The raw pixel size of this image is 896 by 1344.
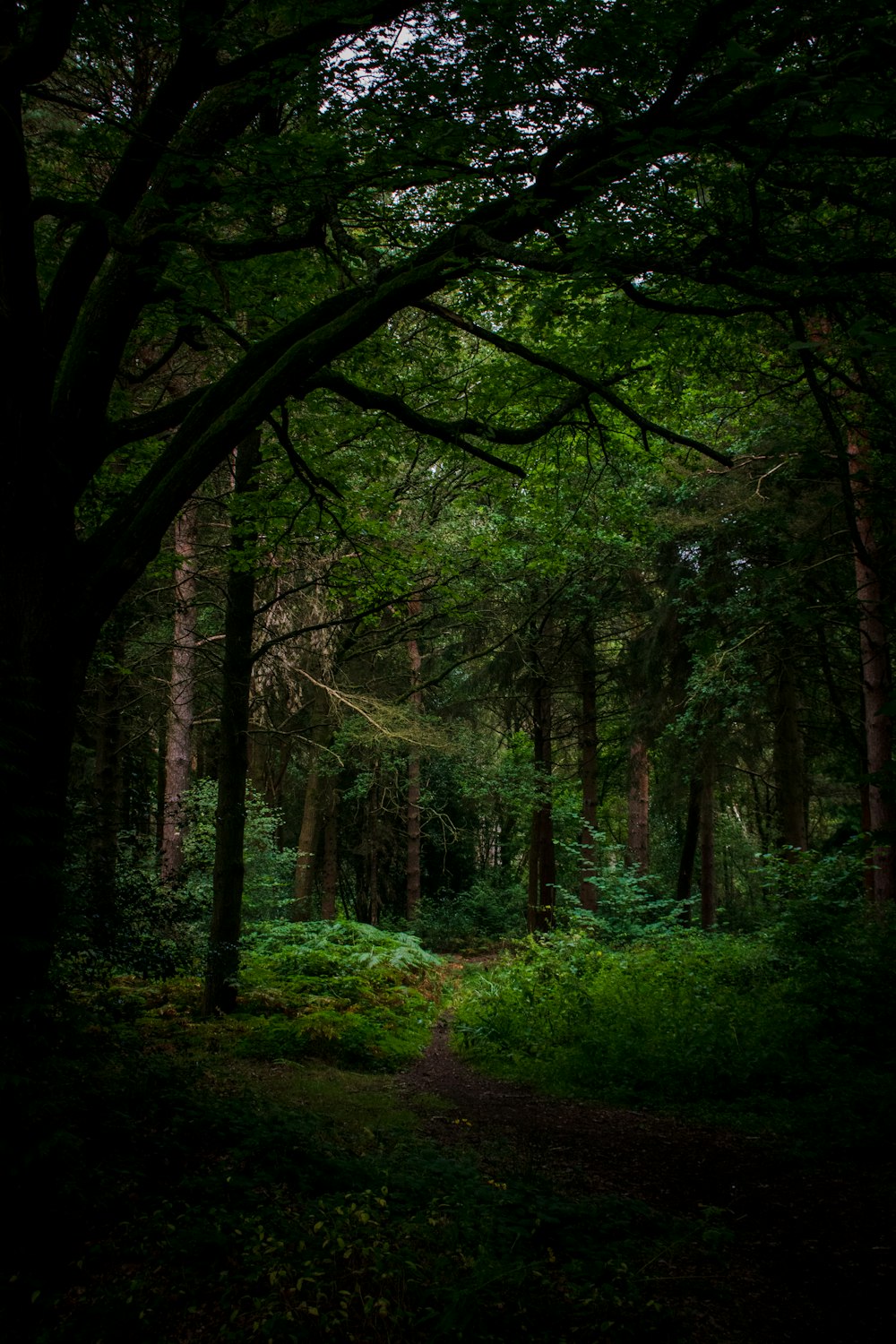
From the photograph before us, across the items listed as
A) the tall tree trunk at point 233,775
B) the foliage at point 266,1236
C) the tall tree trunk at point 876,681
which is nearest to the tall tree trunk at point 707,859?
the tall tree trunk at point 876,681

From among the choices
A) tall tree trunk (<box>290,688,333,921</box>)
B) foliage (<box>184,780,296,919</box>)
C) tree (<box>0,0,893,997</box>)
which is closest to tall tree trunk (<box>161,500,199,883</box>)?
foliage (<box>184,780,296,919</box>)

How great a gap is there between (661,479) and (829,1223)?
12289 millimetres

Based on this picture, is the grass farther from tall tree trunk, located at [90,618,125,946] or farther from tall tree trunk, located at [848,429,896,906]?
→ tall tree trunk, located at [90,618,125,946]

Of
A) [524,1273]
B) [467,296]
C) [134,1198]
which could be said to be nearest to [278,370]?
[467,296]

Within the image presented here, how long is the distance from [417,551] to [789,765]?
8.33 metres

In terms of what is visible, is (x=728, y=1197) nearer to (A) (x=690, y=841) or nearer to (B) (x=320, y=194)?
(B) (x=320, y=194)

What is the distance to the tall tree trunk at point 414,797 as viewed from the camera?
18469mm

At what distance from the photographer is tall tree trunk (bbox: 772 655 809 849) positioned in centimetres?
1370

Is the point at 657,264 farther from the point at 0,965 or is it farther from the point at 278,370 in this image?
the point at 0,965

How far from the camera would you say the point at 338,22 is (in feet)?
15.5

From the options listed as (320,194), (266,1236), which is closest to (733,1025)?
(266,1236)

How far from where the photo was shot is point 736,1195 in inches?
182

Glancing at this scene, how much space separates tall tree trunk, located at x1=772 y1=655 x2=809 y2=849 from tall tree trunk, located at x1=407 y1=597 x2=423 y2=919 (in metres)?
7.32

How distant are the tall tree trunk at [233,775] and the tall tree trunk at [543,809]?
335 inches
